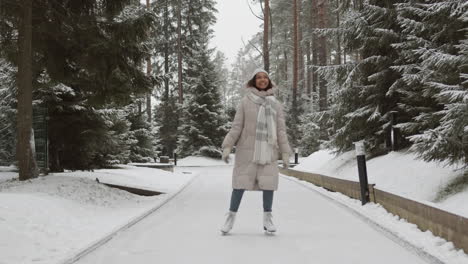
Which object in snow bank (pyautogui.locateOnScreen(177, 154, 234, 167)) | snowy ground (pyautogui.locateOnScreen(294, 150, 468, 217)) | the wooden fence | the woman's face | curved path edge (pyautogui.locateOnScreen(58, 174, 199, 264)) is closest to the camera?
curved path edge (pyautogui.locateOnScreen(58, 174, 199, 264))

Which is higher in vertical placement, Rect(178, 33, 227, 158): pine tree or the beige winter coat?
Rect(178, 33, 227, 158): pine tree

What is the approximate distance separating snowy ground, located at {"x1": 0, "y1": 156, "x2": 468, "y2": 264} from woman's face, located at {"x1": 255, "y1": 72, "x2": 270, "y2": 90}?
1.95 m

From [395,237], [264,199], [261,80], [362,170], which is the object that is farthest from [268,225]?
[362,170]

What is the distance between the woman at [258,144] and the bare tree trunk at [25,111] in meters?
5.59

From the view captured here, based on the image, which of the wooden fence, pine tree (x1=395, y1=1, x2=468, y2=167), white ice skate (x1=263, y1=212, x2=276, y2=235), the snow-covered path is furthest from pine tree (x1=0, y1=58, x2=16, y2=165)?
pine tree (x1=395, y1=1, x2=468, y2=167)

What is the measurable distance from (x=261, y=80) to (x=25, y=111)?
5975mm

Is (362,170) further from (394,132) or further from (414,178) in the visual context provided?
(394,132)

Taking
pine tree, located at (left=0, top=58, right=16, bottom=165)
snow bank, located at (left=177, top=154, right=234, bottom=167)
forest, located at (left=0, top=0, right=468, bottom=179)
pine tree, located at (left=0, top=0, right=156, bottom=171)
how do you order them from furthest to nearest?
snow bank, located at (left=177, top=154, right=234, bottom=167) → pine tree, located at (left=0, top=58, right=16, bottom=165) → pine tree, located at (left=0, top=0, right=156, bottom=171) → forest, located at (left=0, top=0, right=468, bottom=179)

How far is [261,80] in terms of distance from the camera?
6.23m

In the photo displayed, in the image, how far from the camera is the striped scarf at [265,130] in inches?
235

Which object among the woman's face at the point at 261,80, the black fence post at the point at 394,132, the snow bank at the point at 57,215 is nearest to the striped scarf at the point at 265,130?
the woman's face at the point at 261,80

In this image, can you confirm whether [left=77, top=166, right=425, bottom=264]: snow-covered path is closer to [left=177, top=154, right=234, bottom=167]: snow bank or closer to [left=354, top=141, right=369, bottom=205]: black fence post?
[left=354, top=141, right=369, bottom=205]: black fence post

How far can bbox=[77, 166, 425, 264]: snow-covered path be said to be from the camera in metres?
4.87

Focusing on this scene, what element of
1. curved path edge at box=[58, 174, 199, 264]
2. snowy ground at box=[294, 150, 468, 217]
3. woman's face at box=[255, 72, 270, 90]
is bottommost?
curved path edge at box=[58, 174, 199, 264]
